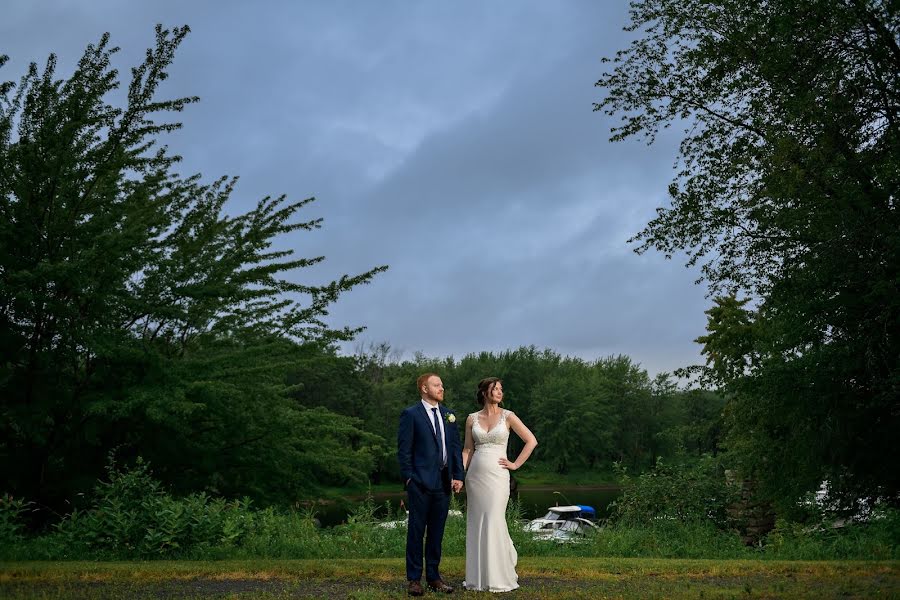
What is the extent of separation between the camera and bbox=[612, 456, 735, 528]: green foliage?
1936cm

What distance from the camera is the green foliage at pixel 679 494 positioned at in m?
19.4

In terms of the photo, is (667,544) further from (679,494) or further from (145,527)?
(145,527)

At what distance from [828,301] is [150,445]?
12.8m

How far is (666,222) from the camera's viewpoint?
2086cm

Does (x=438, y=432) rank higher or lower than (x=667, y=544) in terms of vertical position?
higher

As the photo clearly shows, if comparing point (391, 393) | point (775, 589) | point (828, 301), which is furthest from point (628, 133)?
point (391, 393)

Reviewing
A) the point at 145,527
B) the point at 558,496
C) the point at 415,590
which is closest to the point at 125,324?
the point at 145,527

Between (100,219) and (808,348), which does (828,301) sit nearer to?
(808,348)

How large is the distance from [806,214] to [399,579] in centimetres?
1262

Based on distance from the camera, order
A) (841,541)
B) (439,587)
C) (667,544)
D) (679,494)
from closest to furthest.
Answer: (439,587)
(667,544)
(841,541)
(679,494)

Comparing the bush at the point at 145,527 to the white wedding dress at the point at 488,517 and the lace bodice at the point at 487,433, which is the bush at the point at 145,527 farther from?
the lace bodice at the point at 487,433

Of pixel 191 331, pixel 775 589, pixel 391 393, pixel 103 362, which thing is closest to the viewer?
pixel 775 589

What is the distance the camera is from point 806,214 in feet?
57.9

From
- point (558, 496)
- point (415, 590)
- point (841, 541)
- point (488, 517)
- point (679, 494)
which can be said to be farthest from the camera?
point (558, 496)
